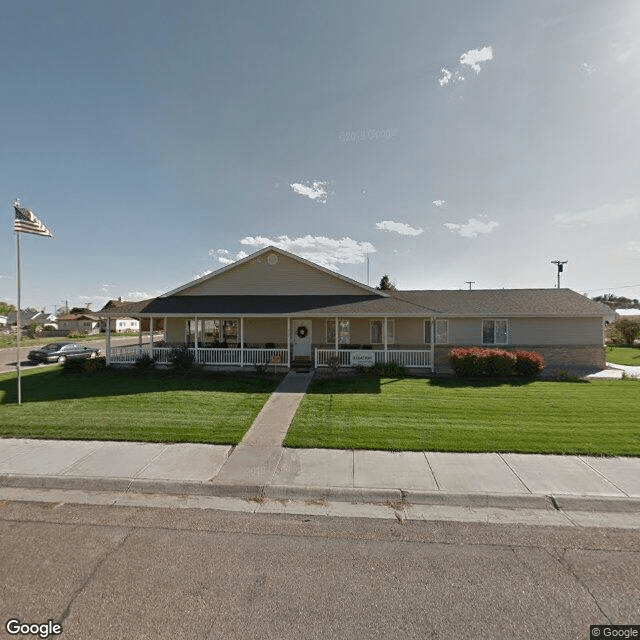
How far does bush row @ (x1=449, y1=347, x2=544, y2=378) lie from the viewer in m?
13.3

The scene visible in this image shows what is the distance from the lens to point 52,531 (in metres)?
4.20

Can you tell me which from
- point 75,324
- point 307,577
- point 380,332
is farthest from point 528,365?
point 75,324

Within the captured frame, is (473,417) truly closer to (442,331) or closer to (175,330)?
(442,331)

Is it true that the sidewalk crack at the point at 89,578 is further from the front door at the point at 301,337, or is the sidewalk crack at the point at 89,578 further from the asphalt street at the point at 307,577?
the front door at the point at 301,337

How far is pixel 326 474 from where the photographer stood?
5.68m

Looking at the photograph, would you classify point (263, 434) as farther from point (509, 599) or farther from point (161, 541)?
point (509, 599)

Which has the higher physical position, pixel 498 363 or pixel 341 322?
pixel 341 322

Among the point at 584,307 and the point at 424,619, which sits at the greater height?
the point at 584,307

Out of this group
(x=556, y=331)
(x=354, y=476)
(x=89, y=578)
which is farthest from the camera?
(x=556, y=331)

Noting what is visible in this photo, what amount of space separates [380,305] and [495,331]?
22.1ft

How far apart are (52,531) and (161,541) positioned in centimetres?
145

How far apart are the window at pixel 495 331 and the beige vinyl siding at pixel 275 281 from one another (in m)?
7.30

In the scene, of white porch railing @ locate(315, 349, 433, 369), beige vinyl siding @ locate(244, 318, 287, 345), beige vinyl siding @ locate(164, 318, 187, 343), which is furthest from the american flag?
white porch railing @ locate(315, 349, 433, 369)

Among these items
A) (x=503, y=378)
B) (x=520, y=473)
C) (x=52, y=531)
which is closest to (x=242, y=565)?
(x=52, y=531)
